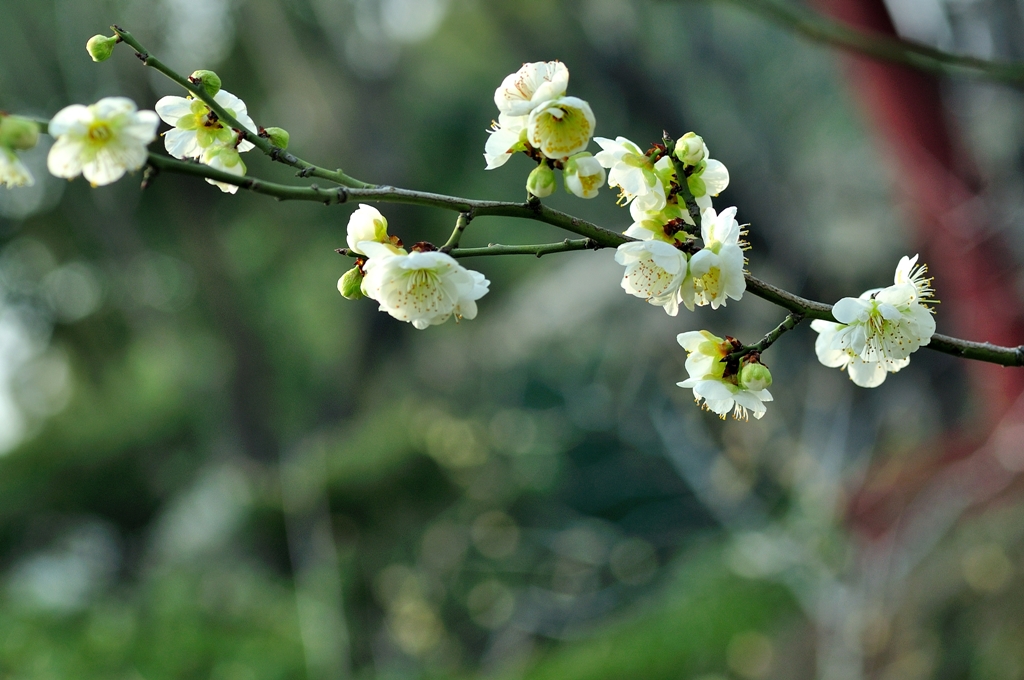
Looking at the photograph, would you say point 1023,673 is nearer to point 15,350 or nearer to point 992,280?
point 992,280

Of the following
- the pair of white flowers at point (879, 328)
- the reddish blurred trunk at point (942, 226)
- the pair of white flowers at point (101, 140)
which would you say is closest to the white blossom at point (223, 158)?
the pair of white flowers at point (101, 140)

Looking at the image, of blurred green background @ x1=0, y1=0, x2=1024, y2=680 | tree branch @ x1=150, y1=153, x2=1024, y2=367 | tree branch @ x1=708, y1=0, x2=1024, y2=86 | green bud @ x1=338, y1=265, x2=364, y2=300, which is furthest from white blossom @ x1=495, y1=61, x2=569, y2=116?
blurred green background @ x1=0, y1=0, x2=1024, y2=680

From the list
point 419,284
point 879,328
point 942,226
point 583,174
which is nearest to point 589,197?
point 583,174

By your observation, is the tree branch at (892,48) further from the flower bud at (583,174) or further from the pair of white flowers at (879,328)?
the flower bud at (583,174)

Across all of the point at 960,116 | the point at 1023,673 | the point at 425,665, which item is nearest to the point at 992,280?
the point at 960,116

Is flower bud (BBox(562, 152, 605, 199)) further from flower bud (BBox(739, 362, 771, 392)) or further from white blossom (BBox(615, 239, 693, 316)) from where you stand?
flower bud (BBox(739, 362, 771, 392))

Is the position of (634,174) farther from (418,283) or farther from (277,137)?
(277,137)
